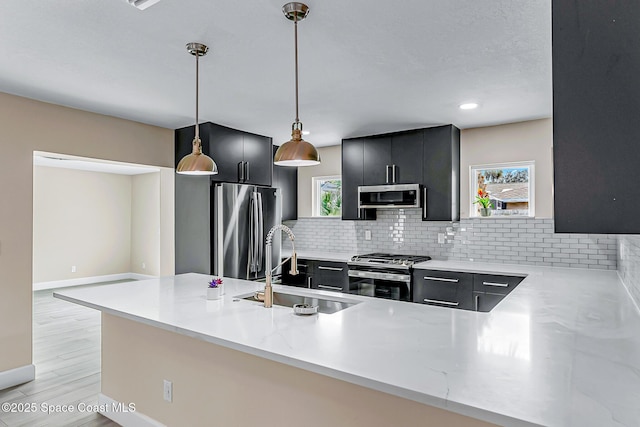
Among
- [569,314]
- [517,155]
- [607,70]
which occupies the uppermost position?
[517,155]

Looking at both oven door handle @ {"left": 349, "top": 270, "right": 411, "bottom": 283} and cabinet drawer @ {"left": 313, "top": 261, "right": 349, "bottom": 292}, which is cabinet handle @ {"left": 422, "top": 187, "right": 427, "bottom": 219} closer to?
oven door handle @ {"left": 349, "top": 270, "right": 411, "bottom": 283}

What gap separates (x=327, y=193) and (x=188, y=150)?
6.89 ft

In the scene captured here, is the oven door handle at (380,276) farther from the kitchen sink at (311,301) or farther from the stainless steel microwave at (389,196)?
the kitchen sink at (311,301)

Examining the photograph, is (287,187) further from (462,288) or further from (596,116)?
(596,116)

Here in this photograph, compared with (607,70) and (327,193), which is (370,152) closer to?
(327,193)

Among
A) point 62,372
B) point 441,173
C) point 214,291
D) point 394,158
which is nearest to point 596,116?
point 214,291

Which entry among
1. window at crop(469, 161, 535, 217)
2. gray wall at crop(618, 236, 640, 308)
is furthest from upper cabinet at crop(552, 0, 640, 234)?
window at crop(469, 161, 535, 217)

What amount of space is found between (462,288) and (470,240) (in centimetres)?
80

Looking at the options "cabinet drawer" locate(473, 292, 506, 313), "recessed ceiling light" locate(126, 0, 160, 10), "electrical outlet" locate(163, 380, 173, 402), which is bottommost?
"electrical outlet" locate(163, 380, 173, 402)

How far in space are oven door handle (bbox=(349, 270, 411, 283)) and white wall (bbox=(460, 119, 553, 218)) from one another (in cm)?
105

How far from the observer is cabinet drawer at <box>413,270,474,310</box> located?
3756 millimetres

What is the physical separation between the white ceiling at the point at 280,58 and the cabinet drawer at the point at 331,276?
1780mm

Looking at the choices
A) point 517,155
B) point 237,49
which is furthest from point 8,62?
point 517,155

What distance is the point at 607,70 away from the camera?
103cm
